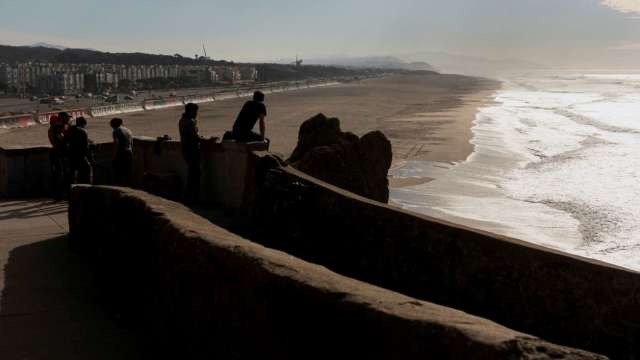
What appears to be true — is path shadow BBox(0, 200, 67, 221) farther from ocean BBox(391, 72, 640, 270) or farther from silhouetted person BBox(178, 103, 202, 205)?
ocean BBox(391, 72, 640, 270)

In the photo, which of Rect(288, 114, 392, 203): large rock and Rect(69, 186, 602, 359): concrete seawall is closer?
Rect(69, 186, 602, 359): concrete seawall

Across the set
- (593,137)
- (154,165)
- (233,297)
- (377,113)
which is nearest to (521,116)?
(377,113)

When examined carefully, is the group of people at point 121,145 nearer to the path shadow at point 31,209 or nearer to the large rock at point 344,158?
the path shadow at point 31,209

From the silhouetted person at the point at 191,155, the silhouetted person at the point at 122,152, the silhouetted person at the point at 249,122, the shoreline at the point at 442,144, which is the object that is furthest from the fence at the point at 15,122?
the silhouetted person at the point at 249,122

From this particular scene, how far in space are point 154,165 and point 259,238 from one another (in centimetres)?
410

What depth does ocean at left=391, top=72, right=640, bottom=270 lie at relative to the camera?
13469 millimetres

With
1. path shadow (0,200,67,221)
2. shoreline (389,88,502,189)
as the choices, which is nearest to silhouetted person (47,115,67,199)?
path shadow (0,200,67,221)

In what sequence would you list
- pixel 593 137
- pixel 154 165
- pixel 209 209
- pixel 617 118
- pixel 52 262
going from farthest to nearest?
pixel 617 118 < pixel 593 137 < pixel 154 165 < pixel 209 209 < pixel 52 262

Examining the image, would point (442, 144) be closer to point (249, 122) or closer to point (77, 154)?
point (77, 154)

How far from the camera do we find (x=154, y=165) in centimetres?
1060

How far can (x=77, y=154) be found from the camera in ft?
33.8

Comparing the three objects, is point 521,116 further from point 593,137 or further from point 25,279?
point 25,279

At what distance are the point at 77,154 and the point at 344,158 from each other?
390cm

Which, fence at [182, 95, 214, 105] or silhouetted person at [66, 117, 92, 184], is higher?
silhouetted person at [66, 117, 92, 184]
